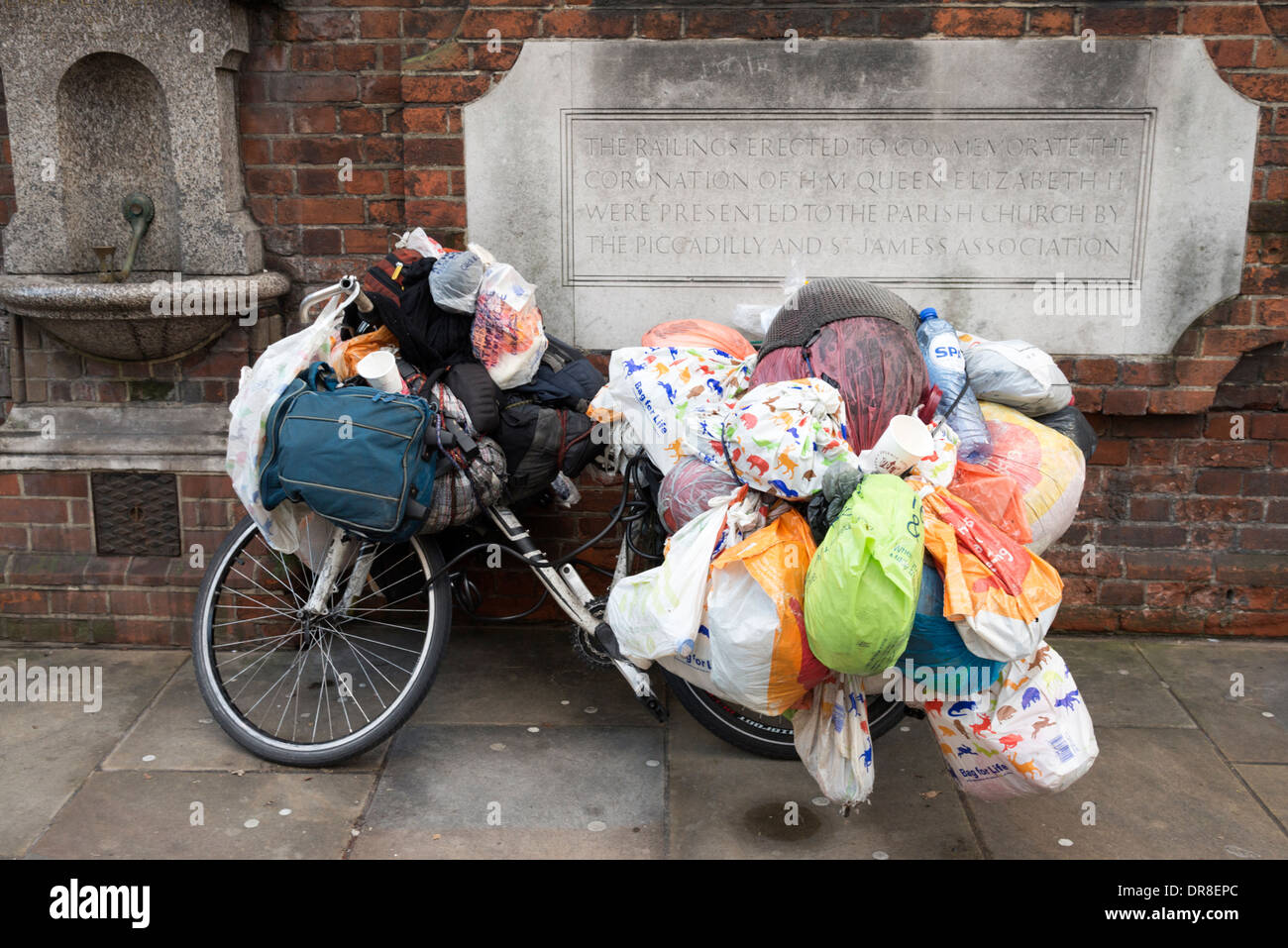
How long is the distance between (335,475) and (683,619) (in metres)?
0.99

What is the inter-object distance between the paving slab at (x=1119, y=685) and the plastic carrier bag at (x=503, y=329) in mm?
2081

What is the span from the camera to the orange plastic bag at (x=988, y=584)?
2523 mm

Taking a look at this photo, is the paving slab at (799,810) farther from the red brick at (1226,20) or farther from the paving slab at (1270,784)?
the red brick at (1226,20)

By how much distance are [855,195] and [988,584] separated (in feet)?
5.88

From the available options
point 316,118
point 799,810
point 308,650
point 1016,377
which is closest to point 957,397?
point 1016,377

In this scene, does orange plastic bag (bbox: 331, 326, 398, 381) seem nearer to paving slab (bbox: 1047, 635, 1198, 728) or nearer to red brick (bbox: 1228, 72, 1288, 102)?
paving slab (bbox: 1047, 635, 1198, 728)

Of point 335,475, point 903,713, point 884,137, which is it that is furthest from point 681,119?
point 903,713

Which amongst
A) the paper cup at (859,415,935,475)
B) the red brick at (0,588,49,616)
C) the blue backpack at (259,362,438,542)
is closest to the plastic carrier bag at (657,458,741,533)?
the paper cup at (859,415,935,475)

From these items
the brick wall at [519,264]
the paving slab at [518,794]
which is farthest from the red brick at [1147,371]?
the paving slab at [518,794]

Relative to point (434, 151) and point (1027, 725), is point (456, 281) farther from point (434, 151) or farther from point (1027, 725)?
point (1027, 725)

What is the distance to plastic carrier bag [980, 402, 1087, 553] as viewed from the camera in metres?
3.06

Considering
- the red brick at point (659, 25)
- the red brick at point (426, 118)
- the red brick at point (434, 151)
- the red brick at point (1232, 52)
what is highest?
the red brick at point (659, 25)

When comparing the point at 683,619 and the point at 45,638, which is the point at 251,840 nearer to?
the point at 683,619

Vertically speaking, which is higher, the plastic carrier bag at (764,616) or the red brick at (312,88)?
the red brick at (312,88)
